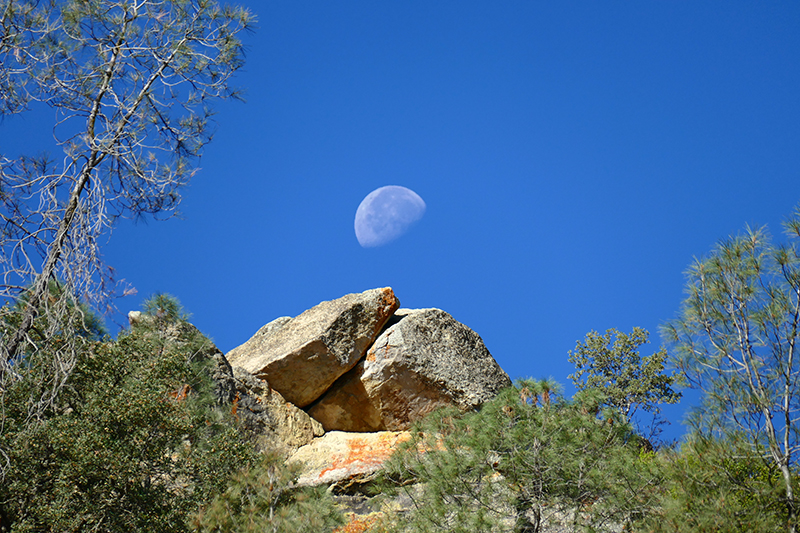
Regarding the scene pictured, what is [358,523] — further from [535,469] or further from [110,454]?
[110,454]

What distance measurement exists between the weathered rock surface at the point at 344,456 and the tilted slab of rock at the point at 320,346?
1.29 metres

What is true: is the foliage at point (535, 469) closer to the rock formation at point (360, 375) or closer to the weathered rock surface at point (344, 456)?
the weathered rock surface at point (344, 456)

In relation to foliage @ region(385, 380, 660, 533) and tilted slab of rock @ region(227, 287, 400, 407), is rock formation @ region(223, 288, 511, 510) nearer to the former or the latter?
tilted slab of rock @ region(227, 287, 400, 407)

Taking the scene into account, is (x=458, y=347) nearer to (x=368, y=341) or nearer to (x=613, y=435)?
(x=368, y=341)

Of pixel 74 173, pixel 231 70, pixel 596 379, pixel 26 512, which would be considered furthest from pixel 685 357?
pixel 596 379

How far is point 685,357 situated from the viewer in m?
7.66

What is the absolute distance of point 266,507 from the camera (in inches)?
318

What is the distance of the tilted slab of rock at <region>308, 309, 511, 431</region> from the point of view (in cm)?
1353

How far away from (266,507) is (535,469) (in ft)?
11.5

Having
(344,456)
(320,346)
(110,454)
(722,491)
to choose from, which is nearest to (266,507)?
(110,454)

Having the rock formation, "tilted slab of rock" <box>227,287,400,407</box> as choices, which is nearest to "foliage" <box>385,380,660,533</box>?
the rock formation

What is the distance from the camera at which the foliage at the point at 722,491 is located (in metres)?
6.55

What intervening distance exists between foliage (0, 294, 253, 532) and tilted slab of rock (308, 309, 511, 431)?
516cm

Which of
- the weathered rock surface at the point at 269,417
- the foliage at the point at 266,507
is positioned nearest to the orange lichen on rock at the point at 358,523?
the foliage at the point at 266,507
